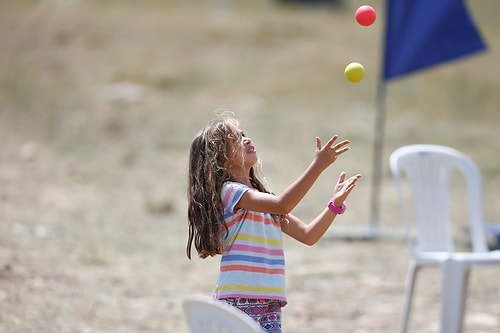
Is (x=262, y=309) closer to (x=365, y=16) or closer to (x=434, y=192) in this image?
(x=365, y=16)

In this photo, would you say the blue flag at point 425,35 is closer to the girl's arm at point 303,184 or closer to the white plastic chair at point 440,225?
the white plastic chair at point 440,225

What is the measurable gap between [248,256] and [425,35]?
4.26 m

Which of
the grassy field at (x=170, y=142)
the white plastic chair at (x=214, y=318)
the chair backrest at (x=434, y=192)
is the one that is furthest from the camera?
the grassy field at (x=170, y=142)

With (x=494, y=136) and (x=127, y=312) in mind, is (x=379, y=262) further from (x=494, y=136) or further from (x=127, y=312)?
(x=494, y=136)

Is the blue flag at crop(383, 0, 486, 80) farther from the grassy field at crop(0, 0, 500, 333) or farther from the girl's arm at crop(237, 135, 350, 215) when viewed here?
the girl's arm at crop(237, 135, 350, 215)

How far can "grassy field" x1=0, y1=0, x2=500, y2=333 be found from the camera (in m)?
5.18

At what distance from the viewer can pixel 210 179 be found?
9.72 ft

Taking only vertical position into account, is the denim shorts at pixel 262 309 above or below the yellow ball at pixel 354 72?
below

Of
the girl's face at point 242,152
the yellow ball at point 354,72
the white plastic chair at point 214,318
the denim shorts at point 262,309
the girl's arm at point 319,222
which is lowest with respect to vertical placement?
the white plastic chair at point 214,318

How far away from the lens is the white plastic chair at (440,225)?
413 cm

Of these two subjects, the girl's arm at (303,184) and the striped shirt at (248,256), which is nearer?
the girl's arm at (303,184)

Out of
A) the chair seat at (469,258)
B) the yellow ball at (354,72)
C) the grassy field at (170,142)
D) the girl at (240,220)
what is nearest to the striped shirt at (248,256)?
the girl at (240,220)

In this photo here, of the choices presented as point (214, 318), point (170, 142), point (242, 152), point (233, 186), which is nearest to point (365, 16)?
point (242, 152)

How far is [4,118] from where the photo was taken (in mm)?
10172
